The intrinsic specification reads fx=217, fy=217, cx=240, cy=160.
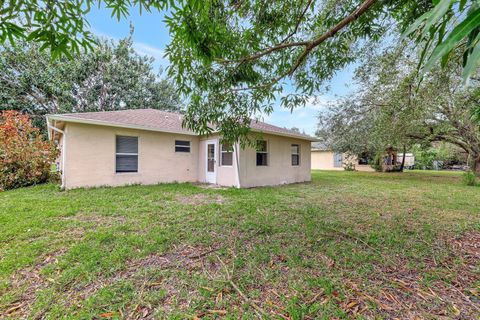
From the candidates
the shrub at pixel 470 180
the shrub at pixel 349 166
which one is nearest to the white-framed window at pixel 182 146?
the shrub at pixel 470 180

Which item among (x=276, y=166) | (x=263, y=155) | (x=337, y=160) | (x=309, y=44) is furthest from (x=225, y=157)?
(x=337, y=160)

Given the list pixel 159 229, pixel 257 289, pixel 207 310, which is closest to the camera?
pixel 207 310

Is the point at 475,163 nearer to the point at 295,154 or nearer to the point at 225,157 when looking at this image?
the point at 295,154

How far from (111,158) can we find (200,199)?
160 inches

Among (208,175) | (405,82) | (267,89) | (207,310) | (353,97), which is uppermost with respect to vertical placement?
(353,97)

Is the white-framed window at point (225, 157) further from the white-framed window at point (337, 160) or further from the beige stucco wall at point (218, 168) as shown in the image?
the white-framed window at point (337, 160)

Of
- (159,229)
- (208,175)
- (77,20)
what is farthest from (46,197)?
(77,20)

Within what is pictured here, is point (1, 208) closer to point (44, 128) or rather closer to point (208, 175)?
point (208, 175)

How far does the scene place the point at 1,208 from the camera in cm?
496

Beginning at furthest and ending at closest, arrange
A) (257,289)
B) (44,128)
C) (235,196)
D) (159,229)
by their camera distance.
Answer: (44,128), (235,196), (159,229), (257,289)

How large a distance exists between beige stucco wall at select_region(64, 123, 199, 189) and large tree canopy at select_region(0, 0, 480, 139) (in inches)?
217

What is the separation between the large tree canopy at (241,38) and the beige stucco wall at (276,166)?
4.47 m

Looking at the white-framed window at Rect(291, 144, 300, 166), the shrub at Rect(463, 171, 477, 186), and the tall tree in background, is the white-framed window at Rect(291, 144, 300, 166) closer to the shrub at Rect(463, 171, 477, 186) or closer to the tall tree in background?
the tall tree in background

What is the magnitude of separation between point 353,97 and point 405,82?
471 centimetres
